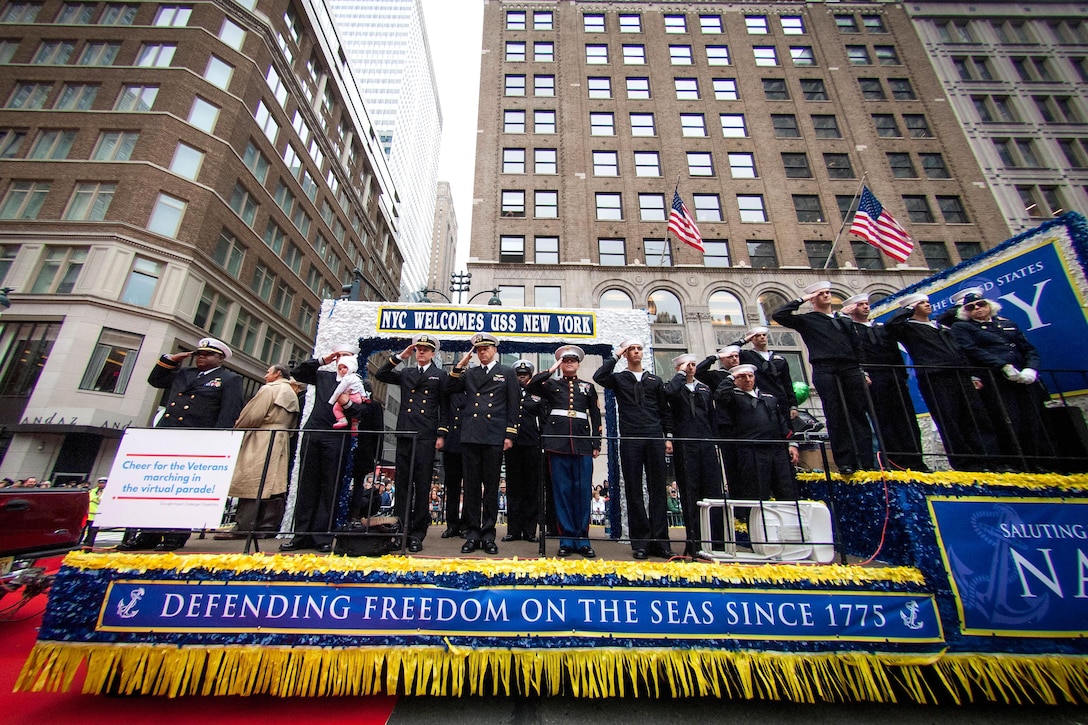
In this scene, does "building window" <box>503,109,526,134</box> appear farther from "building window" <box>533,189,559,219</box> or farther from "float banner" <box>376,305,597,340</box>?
"float banner" <box>376,305,597,340</box>

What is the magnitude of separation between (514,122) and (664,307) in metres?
15.9

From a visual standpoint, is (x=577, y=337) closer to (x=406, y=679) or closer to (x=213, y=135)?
(x=406, y=679)

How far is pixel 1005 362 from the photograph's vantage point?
474cm

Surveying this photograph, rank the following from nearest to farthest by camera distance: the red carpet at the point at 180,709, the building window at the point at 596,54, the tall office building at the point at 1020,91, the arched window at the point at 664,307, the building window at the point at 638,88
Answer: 1. the red carpet at the point at 180,709
2. the arched window at the point at 664,307
3. the tall office building at the point at 1020,91
4. the building window at the point at 638,88
5. the building window at the point at 596,54

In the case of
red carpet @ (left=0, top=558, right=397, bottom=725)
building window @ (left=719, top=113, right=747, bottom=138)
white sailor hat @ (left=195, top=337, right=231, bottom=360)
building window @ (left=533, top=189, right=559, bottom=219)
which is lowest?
red carpet @ (left=0, top=558, right=397, bottom=725)

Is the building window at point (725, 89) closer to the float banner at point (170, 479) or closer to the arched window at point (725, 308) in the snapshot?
the arched window at point (725, 308)

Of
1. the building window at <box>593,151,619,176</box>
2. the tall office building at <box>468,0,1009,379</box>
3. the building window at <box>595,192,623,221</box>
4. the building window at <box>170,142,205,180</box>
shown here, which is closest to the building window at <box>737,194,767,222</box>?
the tall office building at <box>468,0,1009,379</box>

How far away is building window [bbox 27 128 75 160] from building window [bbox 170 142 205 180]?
192 inches

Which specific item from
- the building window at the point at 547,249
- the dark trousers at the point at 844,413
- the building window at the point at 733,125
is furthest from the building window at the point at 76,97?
the building window at the point at 733,125

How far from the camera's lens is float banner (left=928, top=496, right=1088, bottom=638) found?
3324 mm

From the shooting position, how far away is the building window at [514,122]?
2784cm

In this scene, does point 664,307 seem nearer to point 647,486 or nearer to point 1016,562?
point 647,486

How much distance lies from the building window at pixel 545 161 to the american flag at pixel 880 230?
17.4 m

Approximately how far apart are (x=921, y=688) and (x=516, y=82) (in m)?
33.9
